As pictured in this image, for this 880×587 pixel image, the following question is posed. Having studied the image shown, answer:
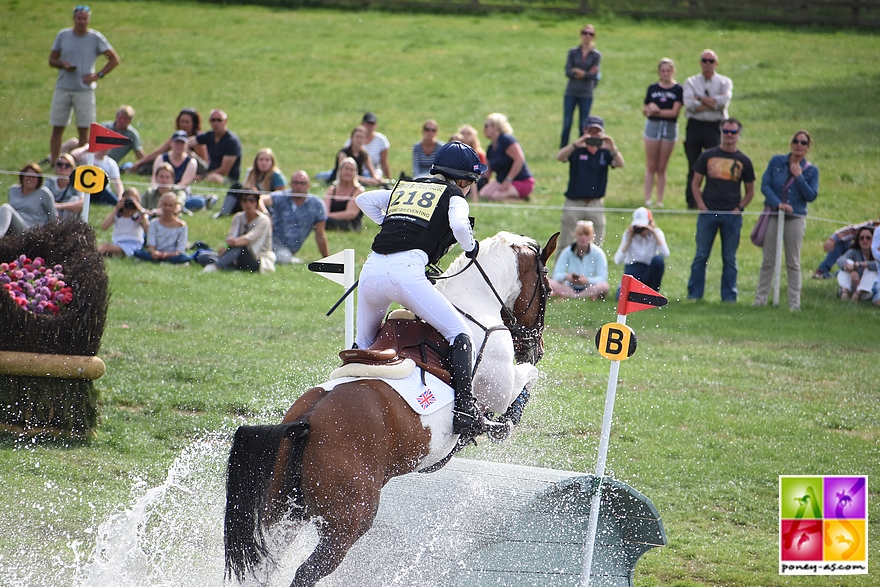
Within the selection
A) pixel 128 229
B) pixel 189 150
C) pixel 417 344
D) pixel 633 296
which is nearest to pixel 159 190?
pixel 128 229

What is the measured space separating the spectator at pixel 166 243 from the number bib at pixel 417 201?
788cm

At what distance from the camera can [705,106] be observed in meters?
15.0

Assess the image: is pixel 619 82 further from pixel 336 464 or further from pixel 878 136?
pixel 336 464

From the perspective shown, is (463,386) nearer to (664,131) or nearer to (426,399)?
(426,399)

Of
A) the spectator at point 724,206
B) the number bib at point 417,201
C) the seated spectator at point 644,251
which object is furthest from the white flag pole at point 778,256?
the number bib at point 417,201

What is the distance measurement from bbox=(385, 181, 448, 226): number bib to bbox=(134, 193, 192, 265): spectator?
25.8ft

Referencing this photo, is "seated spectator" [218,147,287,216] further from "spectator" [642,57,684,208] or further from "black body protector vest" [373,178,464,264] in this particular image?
"black body protector vest" [373,178,464,264]

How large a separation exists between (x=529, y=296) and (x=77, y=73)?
467 inches

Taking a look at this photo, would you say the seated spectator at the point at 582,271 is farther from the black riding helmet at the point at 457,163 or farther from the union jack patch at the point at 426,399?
the union jack patch at the point at 426,399

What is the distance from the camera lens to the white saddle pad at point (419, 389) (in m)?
5.29

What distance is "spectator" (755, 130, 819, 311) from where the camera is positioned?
12.1 m

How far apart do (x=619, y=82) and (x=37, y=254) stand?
17.5m
